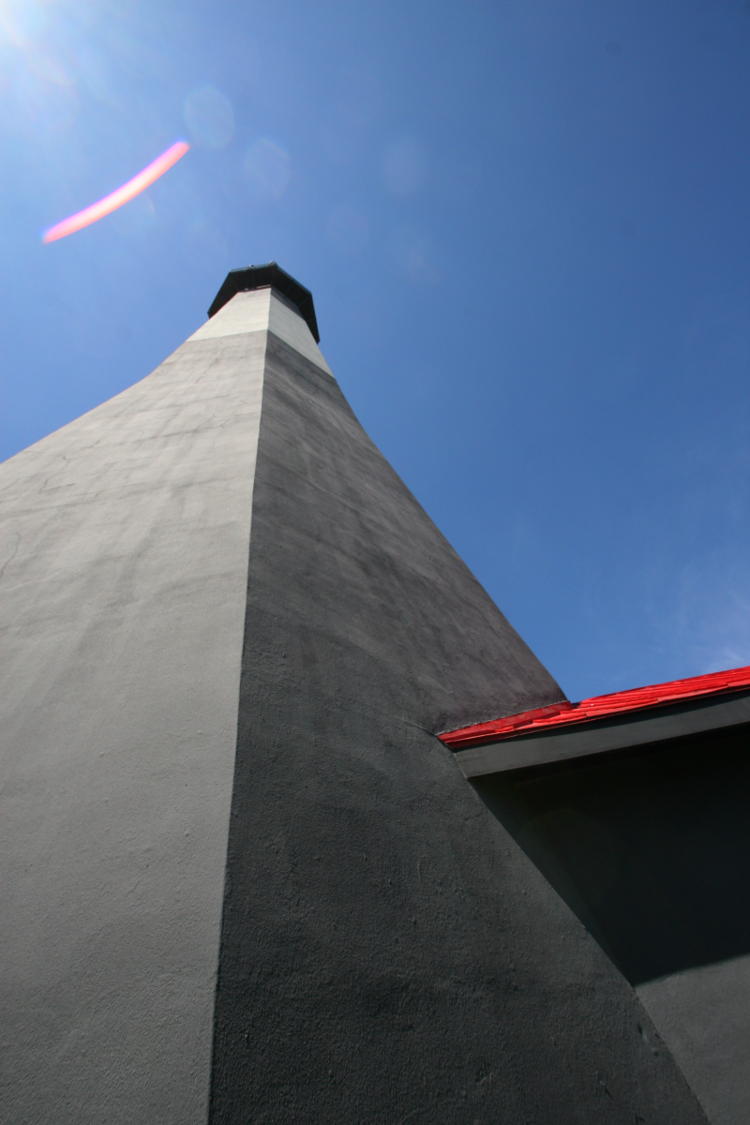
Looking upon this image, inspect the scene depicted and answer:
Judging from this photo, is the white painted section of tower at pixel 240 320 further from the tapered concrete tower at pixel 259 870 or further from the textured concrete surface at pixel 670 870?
the textured concrete surface at pixel 670 870

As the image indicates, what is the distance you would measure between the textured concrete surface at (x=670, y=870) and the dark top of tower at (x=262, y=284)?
606 inches

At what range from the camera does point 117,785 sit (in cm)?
182

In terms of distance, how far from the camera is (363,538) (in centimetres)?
393

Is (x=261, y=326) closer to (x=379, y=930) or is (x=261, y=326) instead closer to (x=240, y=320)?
(x=240, y=320)

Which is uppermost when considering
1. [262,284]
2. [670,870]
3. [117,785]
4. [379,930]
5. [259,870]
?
[262,284]

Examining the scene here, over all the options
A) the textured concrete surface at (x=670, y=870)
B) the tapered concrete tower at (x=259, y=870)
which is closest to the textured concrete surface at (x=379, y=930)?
the tapered concrete tower at (x=259, y=870)

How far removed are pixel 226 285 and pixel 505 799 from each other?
1681 centimetres

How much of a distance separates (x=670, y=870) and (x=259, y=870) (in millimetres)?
1794

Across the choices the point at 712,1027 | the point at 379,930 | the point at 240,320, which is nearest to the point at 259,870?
the point at 379,930

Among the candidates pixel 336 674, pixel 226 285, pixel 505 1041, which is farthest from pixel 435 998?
pixel 226 285

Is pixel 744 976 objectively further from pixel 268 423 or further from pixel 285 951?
pixel 268 423

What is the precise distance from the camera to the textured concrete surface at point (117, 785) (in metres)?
1.27

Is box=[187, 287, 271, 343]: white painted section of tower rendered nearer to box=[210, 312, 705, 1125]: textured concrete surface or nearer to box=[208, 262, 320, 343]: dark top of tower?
box=[208, 262, 320, 343]: dark top of tower

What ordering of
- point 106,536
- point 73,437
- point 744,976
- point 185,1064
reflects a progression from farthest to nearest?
point 73,437, point 106,536, point 744,976, point 185,1064
